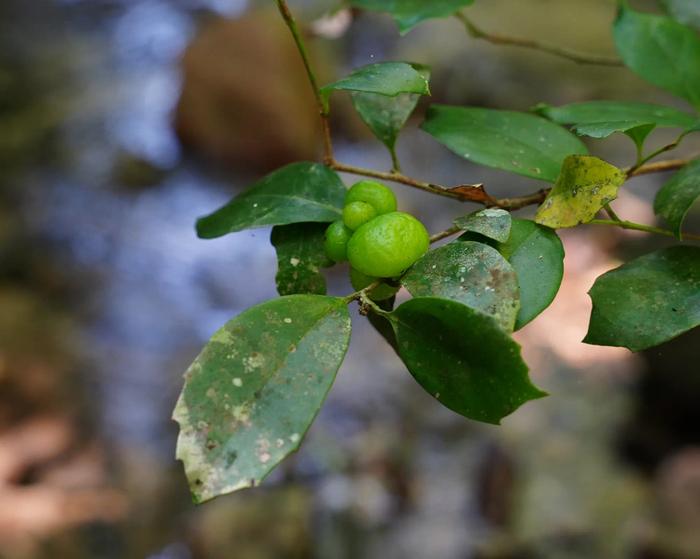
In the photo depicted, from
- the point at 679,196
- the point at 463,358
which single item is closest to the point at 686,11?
the point at 679,196

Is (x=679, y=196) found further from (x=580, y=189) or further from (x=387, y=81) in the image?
(x=387, y=81)

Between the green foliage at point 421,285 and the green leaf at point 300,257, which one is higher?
the green foliage at point 421,285

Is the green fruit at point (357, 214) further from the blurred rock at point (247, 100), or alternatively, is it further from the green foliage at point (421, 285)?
the blurred rock at point (247, 100)

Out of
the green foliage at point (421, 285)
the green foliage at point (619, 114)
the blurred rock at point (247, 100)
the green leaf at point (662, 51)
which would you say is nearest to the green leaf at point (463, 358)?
the green foliage at point (421, 285)

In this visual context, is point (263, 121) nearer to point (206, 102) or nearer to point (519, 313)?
point (206, 102)

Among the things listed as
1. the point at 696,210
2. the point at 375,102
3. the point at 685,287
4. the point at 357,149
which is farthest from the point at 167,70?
the point at 685,287
